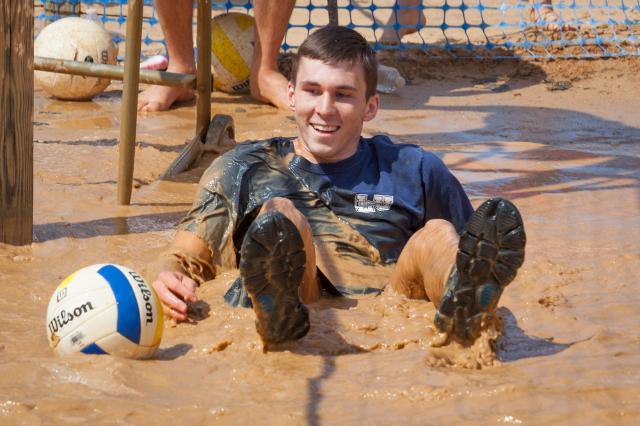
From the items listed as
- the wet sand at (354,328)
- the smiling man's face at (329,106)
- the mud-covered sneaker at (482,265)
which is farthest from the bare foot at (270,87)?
the mud-covered sneaker at (482,265)

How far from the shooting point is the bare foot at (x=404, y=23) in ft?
29.8

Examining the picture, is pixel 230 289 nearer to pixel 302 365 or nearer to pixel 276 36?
pixel 302 365

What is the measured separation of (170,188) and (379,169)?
1.76 m

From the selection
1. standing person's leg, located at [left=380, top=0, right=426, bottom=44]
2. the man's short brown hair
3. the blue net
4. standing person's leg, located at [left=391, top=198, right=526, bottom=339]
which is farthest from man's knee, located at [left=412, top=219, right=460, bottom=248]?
standing person's leg, located at [left=380, top=0, right=426, bottom=44]

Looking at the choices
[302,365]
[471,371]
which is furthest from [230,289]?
[471,371]

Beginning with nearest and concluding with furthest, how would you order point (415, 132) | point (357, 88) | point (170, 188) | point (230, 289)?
point (230, 289) → point (357, 88) → point (170, 188) → point (415, 132)

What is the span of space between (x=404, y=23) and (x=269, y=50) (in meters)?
2.39

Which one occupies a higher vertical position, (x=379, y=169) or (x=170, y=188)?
(x=379, y=169)

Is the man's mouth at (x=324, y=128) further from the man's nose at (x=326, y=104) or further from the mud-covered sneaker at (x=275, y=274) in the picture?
the mud-covered sneaker at (x=275, y=274)

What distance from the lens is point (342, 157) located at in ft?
12.1

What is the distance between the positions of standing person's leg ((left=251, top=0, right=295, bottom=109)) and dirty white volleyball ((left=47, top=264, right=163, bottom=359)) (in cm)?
410

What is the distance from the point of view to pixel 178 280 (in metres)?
3.36

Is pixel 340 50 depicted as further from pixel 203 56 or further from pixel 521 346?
pixel 203 56

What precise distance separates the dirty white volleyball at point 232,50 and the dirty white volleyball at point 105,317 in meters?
4.59
